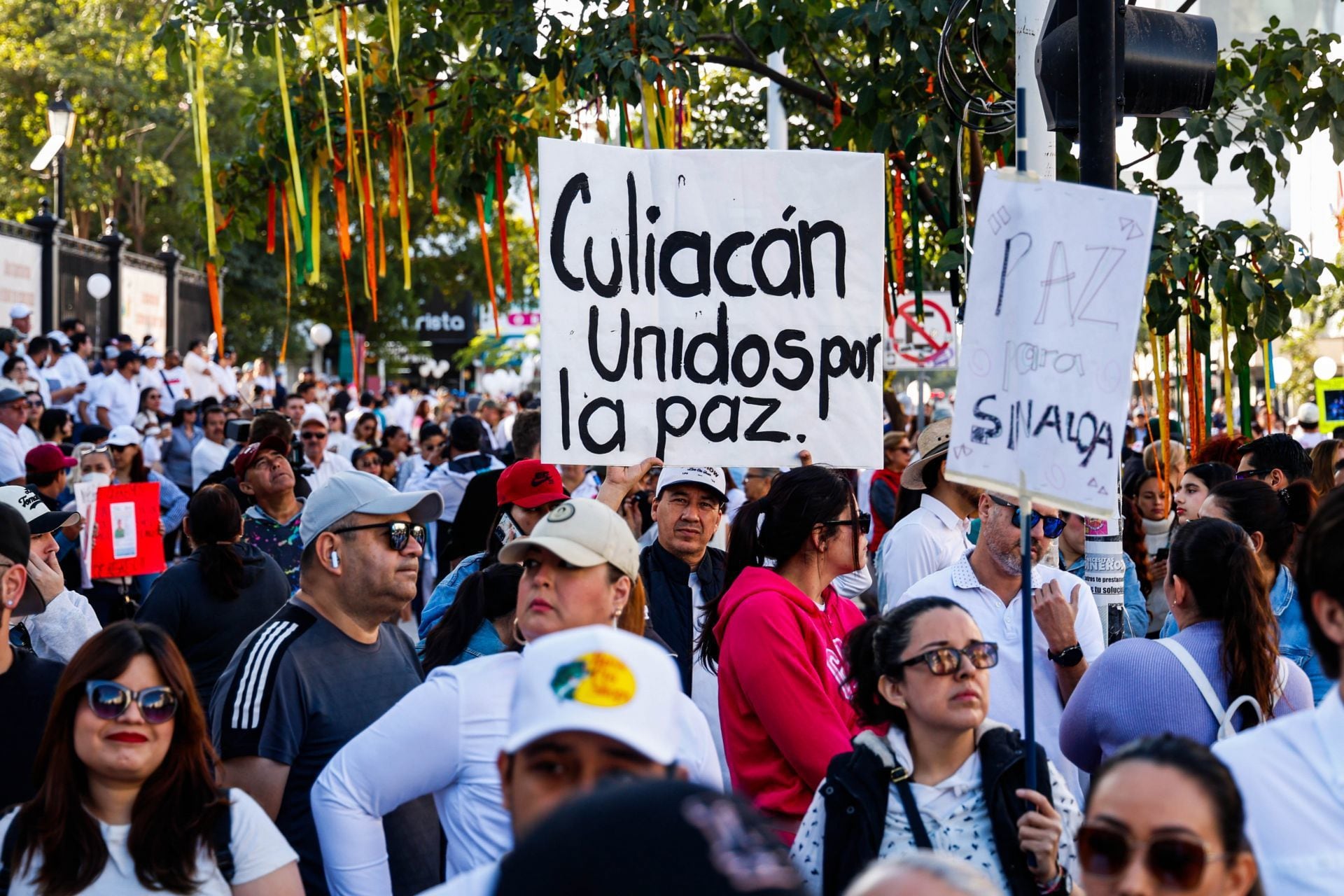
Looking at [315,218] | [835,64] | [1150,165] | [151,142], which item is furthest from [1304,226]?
[151,142]

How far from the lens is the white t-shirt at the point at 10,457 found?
12859 mm

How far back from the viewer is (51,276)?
87.8 feet

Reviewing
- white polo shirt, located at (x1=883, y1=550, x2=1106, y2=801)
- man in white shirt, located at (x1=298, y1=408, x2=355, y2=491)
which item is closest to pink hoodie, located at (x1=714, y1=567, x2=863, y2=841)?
white polo shirt, located at (x1=883, y1=550, x2=1106, y2=801)

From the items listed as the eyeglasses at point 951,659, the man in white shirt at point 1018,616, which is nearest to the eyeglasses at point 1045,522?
the man in white shirt at point 1018,616

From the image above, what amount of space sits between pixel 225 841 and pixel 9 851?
1.39ft

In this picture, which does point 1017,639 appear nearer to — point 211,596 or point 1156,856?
point 1156,856

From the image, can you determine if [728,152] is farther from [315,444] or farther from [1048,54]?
[315,444]

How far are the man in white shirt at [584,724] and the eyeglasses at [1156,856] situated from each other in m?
0.79

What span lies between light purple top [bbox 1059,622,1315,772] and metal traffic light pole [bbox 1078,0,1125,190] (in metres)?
1.52

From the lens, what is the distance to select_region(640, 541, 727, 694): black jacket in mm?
6141

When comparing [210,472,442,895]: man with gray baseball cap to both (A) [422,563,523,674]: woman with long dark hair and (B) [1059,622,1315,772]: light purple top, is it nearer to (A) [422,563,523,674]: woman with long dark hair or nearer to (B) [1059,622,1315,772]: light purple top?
(A) [422,563,523,674]: woman with long dark hair

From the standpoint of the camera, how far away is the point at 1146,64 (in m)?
5.18

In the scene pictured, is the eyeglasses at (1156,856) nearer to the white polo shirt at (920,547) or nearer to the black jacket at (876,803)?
the black jacket at (876,803)

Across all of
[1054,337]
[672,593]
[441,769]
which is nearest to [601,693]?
[441,769]
